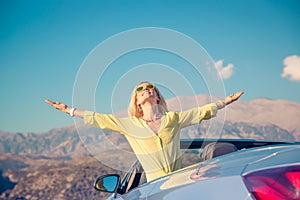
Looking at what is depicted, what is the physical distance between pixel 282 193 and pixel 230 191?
0.62 feet

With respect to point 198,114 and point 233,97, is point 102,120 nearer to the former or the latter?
point 198,114

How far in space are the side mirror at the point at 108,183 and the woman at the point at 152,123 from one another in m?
0.25

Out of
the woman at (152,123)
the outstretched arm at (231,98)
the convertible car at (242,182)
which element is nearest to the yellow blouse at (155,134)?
the woman at (152,123)

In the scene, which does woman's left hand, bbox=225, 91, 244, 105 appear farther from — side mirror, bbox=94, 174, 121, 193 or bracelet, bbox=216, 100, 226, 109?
side mirror, bbox=94, 174, 121, 193

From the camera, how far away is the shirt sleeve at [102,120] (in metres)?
3.42

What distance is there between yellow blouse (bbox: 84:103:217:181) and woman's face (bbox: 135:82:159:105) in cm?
20

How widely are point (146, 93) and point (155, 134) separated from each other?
485mm

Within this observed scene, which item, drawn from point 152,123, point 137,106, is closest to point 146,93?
point 137,106

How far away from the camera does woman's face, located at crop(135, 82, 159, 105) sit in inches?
144

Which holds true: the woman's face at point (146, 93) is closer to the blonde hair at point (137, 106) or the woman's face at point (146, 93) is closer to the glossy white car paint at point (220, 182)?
the blonde hair at point (137, 106)

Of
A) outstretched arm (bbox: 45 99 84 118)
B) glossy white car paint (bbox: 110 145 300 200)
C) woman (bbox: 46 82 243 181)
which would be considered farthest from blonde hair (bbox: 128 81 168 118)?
glossy white car paint (bbox: 110 145 300 200)

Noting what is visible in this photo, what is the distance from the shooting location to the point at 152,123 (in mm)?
3512

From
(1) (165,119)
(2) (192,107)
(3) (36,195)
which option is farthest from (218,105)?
(3) (36,195)

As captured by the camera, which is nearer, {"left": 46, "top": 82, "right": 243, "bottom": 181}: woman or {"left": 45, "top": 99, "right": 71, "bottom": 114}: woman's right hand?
{"left": 46, "top": 82, "right": 243, "bottom": 181}: woman
